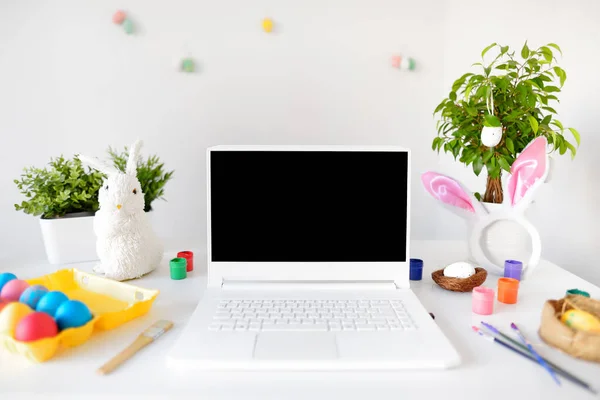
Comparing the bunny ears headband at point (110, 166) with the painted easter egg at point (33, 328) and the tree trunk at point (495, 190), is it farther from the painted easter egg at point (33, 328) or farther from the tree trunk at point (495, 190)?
the tree trunk at point (495, 190)

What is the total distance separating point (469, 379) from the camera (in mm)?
643

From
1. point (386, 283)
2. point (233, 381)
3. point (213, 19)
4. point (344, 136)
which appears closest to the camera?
point (233, 381)

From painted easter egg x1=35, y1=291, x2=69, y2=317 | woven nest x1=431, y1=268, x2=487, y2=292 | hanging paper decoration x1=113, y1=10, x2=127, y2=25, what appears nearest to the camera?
painted easter egg x1=35, y1=291, x2=69, y2=317

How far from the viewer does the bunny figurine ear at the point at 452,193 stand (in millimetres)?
1090

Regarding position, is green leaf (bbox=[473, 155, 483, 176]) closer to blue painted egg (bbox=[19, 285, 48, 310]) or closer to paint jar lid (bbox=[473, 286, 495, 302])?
paint jar lid (bbox=[473, 286, 495, 302])

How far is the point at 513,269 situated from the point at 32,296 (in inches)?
38.3

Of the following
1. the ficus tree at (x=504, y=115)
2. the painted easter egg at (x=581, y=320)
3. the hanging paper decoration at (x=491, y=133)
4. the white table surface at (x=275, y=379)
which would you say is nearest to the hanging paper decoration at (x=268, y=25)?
the ficus tree at (x=504, y=115)

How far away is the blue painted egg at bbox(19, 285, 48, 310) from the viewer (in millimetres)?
747

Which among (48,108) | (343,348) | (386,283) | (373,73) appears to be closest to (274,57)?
(373,73)

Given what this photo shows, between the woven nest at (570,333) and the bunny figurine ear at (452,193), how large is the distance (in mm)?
359

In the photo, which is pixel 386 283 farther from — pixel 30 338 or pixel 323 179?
pixel 30 338

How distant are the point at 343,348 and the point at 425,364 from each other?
122 millimetres

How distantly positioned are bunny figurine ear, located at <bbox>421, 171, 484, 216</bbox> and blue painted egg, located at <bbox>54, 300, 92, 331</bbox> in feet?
2.62

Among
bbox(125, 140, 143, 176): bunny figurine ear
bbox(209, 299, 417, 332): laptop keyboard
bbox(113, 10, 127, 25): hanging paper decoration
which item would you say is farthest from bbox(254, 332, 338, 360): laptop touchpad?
bbox(113, 10, 127, 25): hanging paper decoration
